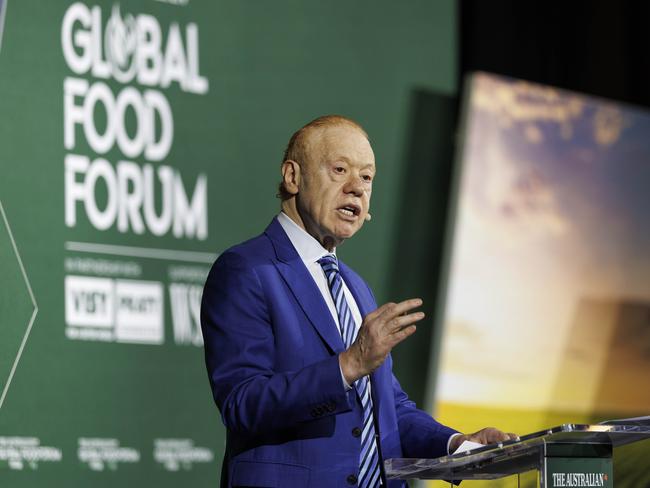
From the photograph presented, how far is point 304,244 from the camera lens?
7.75 ft

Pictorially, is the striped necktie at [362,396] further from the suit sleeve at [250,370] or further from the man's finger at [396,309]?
the man's finger at [396,309]

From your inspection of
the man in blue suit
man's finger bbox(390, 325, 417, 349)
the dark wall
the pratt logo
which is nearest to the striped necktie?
the man in blue suit

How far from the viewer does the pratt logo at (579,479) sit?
201 centimetres

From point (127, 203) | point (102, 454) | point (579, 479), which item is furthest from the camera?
point (127, 203)

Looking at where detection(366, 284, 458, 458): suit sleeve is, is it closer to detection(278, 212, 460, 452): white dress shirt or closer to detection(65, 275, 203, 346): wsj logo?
detection(278, 212, 460, 452): white dress shirt

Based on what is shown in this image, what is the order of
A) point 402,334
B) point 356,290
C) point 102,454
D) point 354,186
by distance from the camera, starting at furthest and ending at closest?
1. point 102,454
2. point 356,290
3. point 354,186
4. point 402,334

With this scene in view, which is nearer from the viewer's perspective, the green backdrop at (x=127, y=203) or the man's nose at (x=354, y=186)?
the man's nose at (x=354, y=186)

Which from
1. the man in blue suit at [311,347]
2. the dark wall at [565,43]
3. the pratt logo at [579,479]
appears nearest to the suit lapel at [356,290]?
the man in blue suit at [311,347]

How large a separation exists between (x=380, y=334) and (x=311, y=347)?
301 millimetres

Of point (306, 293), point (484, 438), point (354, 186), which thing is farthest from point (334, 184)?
point (484, 438)

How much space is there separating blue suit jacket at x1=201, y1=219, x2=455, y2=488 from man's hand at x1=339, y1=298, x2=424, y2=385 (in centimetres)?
6

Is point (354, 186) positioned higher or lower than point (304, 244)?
higher

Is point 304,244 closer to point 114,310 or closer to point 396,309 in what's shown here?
point 396,309

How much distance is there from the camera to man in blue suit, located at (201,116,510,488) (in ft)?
6.69
